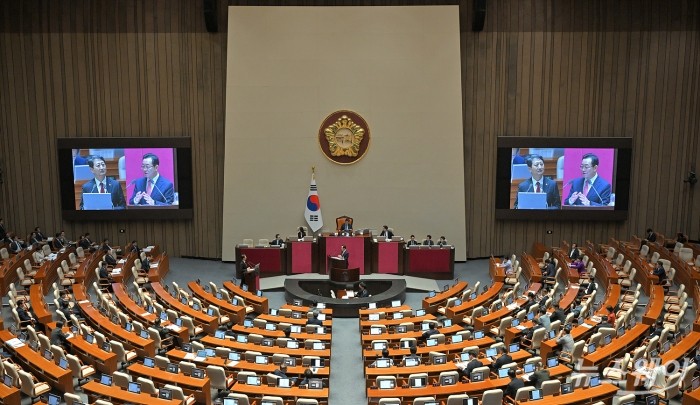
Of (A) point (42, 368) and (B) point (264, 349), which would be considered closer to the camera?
(A) point (42, 368)

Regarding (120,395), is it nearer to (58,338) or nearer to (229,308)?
(58,338)

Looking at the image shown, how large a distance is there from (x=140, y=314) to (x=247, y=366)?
4.08 m

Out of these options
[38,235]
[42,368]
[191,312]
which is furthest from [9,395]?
[38,235]

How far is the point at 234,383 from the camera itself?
39.0 feet

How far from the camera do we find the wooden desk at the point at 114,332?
1329 cm

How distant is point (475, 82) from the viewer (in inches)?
869

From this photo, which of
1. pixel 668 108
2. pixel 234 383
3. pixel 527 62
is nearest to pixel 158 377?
pixel 234 383

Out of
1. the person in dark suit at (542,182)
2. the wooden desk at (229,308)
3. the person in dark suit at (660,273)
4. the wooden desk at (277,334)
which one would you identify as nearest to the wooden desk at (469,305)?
the wooden desk at (277,334)

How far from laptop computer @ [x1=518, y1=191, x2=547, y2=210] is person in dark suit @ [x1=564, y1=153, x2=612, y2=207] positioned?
76 cm

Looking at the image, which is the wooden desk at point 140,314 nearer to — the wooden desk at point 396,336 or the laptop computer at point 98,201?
the wooden desk at point 396,336

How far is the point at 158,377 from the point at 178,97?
12.8m

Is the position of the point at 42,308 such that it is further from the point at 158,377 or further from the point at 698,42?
the point at 698,42

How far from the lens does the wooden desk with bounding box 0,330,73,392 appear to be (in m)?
11.7

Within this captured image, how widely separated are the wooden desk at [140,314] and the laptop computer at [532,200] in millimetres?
12714
